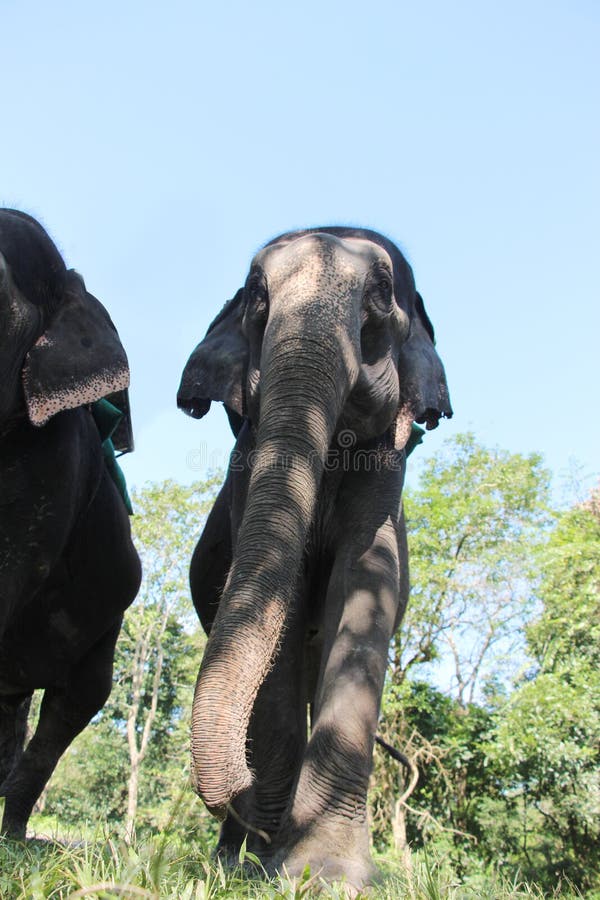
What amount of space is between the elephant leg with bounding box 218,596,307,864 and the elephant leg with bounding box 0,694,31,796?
2.82 metres

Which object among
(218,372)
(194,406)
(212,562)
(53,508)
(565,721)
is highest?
(565,721)

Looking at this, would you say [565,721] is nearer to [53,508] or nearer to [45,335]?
[53,508]

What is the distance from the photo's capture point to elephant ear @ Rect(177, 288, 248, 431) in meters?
5.15

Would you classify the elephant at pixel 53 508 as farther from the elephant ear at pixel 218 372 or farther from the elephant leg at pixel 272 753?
the elephant leg at pixel 272 753

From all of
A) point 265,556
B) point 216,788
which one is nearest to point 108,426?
point 265,556

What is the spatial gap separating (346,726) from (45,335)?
2.82m

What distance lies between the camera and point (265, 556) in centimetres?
342

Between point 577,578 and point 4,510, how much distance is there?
13123 mm

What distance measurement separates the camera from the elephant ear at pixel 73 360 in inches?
202

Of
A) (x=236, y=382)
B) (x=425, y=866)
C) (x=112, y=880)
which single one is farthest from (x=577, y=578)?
(x=112, y=880)

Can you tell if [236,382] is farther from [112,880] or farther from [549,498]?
[549,498]

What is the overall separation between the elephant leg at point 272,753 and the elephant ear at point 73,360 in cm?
181

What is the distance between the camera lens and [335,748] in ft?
12.8

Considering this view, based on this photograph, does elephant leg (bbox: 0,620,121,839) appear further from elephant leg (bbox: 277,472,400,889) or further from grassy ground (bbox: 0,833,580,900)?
grassy ground (bbox: 0,833,580,900)
